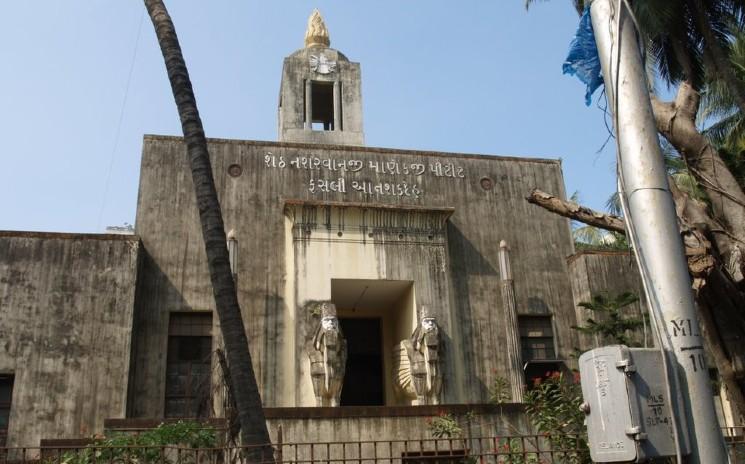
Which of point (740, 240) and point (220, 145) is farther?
point (220, 145)

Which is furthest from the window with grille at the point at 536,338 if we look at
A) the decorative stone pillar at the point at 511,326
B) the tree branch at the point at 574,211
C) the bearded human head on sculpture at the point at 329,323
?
the tree branch at the point at 574,211

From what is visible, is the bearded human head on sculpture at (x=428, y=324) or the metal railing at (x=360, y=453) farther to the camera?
the bearded human head on sculpture at (x=428, y=324)

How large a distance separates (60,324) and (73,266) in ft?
4.36

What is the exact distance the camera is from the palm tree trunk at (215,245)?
25.0ft

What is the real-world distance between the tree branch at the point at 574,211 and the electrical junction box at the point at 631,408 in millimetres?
2488

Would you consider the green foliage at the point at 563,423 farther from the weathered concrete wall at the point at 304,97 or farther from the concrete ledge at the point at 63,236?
the weathered concrete wall at the point at 304,97

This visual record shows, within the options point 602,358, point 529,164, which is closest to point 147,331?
point 529,164

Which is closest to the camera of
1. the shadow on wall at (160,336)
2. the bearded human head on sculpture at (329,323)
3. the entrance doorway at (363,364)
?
the bearded human head on sculpture at (329,323)

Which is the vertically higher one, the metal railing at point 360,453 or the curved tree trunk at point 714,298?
the curved tree trunk at point 714,298

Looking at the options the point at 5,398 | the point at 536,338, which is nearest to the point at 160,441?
the point at 5,398

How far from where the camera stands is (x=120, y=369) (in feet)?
51.4

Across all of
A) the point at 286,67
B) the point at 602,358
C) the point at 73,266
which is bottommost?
the point at 602,358

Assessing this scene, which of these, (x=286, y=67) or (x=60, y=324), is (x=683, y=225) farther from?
(x=286, y=67)

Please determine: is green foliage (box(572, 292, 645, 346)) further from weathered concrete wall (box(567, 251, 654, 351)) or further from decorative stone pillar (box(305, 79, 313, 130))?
decorative stone pillar (box(305, 79, 313, 130))
